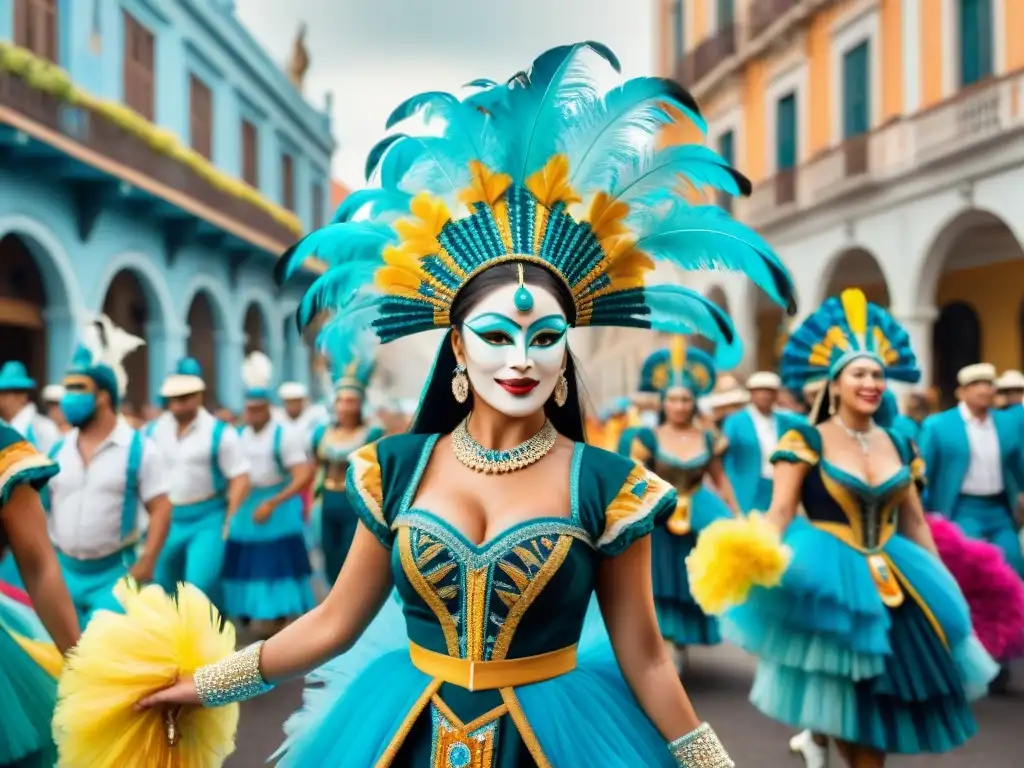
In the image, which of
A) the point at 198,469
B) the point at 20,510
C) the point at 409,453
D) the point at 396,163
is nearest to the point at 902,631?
the point at 409,453

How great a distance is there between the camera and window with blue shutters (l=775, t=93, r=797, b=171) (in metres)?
21.5

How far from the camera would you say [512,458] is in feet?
9.18

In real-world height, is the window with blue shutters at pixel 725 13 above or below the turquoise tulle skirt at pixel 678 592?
above

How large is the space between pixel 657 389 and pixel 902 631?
427 cm

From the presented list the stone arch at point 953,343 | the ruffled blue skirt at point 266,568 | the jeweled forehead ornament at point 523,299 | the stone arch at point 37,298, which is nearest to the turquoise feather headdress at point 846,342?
the jeweled forehead ornament at point 523,299

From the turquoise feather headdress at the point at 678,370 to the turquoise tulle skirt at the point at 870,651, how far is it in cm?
342

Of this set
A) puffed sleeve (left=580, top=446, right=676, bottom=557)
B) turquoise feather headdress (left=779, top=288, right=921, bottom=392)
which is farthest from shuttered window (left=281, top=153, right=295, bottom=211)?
puffed sleeve (left=580, top=446, right=676, bottom=557)

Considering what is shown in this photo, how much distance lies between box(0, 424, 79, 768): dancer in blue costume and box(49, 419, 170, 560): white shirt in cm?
171

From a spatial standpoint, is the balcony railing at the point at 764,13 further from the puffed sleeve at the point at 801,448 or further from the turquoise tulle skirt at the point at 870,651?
the turquoise tulle skirt at the point at 870,651

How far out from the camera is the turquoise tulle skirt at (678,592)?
742 cm

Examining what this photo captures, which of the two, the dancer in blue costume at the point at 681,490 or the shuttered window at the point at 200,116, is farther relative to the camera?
the shuttered window at the point at 200,116

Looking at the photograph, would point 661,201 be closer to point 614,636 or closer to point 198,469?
point 614,636

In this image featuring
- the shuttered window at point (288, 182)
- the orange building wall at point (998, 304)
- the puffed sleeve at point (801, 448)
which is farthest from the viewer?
the shuttered window at point (288, 182)

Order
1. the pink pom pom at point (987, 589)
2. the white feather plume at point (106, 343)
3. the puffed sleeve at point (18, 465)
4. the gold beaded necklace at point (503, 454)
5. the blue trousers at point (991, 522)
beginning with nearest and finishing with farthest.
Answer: the gold beaded necklace at point (503, 454) → the puffed sleeve at point (18, 465) → the white feather plume at point (106, 343) → the pink pom pom at point (987, 589) → the blue trousers at point (991, 522)
